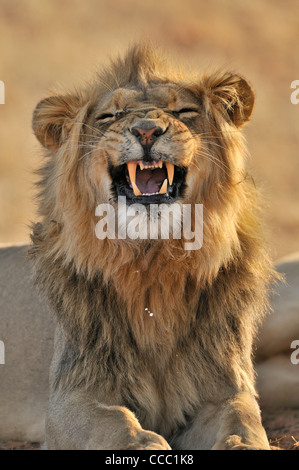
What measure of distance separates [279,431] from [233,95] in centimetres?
178

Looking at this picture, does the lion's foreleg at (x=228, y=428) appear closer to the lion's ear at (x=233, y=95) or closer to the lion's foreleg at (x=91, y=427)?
the lion's foreleg at (x=91, y=427)

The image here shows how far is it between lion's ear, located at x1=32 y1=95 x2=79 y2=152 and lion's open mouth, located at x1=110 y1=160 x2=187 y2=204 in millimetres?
470

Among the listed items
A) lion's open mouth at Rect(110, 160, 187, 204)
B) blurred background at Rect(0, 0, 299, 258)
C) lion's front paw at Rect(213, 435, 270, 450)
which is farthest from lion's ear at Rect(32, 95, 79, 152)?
blurred background at Rect(0, 0, 299, 258)

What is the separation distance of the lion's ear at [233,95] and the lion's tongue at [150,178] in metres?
0.52

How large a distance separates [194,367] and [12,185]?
7.94 m

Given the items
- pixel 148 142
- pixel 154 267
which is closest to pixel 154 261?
pixel 154 267

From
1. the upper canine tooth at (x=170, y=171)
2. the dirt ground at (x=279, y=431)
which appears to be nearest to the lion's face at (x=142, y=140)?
the upper canine tooth at (x=170, y=171)

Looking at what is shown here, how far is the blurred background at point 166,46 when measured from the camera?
40.7 feet

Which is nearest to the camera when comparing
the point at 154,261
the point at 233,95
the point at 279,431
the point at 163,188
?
the point at 163,188

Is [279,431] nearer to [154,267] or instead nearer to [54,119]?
[154,267]

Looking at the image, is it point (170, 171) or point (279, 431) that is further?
point (279, 431)

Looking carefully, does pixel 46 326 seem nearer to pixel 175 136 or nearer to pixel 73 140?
pixel 73 140

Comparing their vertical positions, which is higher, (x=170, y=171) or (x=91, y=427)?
(x=170, y=171)

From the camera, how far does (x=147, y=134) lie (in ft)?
11.1
